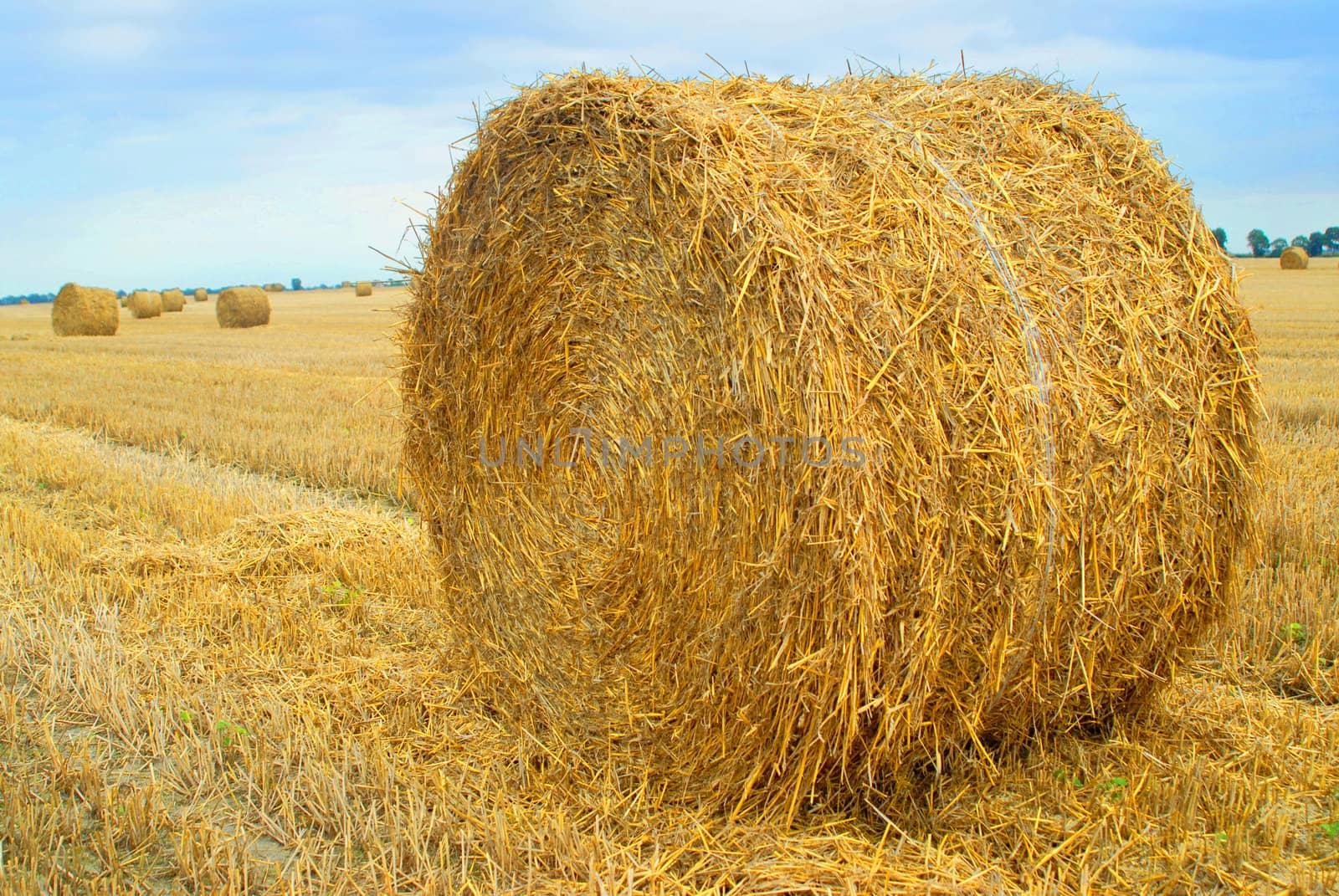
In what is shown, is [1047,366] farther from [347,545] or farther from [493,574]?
[347,545]

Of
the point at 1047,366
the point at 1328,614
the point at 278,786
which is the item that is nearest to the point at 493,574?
the point at 278,786

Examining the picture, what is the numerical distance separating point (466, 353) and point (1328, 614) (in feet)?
12.4

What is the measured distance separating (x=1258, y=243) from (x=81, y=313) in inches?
1972

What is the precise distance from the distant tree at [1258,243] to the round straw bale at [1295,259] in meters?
15.2

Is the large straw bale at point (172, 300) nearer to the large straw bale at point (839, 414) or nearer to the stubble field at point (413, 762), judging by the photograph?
the stubble field at point (413, 762)

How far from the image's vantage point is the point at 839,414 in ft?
8.66

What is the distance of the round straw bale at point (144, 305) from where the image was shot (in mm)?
31516

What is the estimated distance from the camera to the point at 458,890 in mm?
2846

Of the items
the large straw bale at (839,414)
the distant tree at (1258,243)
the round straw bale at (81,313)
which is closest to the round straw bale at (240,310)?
the round straw bale at (81,313)

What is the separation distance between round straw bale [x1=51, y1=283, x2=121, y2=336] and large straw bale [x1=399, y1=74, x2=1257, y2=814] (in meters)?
21.9

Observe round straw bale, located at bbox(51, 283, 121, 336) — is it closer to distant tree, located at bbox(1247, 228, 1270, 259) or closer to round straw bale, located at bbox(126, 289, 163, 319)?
round straw bale, located at bbox(126, 289, 163, 319)

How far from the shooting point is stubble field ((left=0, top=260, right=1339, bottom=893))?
2.91m

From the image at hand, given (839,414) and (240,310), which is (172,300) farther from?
(839,414)

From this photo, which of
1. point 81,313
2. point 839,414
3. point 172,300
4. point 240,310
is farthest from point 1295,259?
point 839,414
